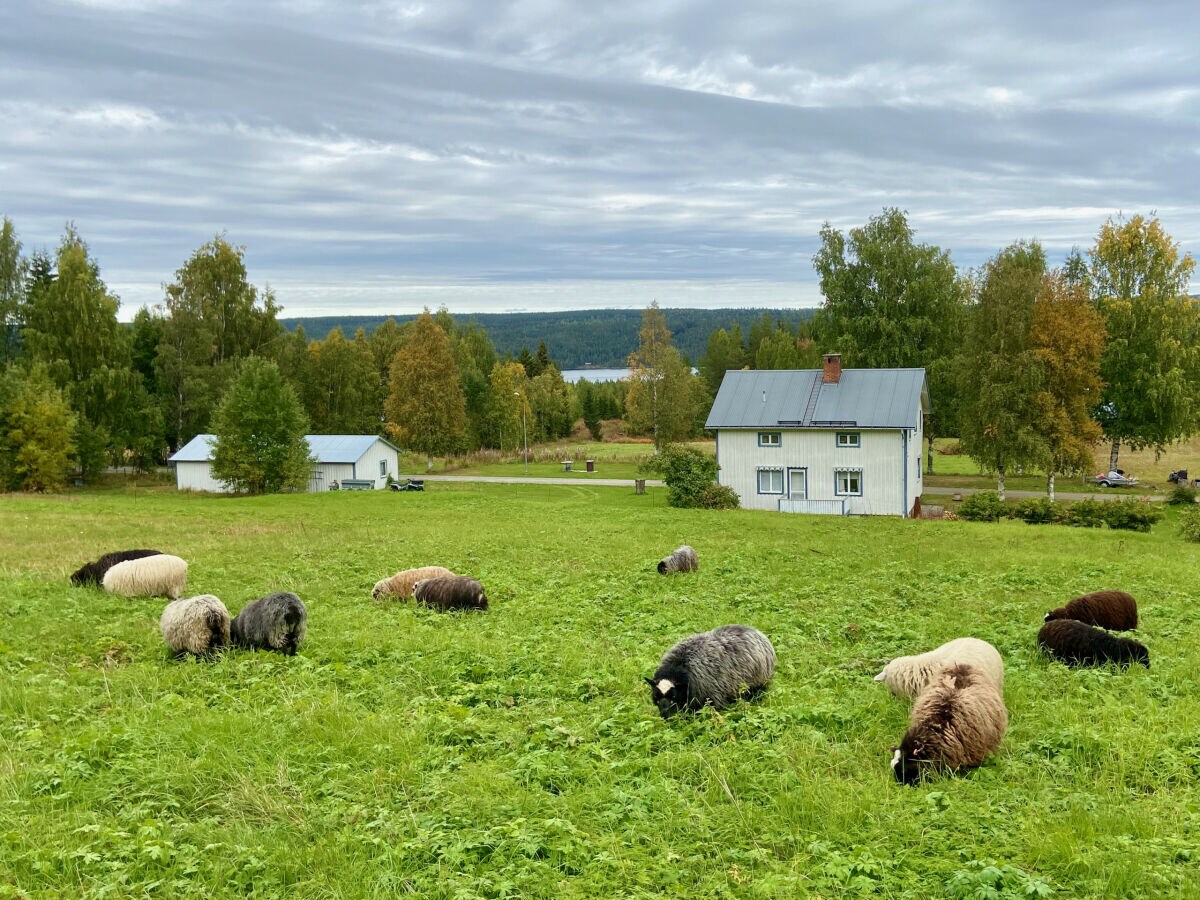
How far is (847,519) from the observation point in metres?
34.6

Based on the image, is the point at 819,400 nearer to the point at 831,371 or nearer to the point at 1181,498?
the point at 831,371

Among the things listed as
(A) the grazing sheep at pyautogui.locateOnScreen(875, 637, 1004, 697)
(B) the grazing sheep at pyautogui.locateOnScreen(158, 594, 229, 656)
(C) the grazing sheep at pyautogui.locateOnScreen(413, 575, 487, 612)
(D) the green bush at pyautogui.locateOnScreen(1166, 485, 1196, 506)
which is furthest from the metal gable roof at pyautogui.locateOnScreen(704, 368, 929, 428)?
(B) the grazing sheep at pyautogui.locateOnScreen(158, 594, 229, 656)

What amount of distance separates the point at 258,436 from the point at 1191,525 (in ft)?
155

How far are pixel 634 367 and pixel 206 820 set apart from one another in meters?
65.6

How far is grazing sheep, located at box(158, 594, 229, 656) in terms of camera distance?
36.7ft

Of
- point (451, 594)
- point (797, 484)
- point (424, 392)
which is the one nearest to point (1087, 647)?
point (451, 594)

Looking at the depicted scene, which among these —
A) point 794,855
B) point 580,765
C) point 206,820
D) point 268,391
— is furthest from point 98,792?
point 268,391

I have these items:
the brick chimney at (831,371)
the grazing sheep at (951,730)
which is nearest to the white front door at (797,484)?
the brick chimney at (831,371)

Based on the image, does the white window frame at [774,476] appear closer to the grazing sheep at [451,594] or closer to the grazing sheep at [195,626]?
the grazing sheep at [451,594]

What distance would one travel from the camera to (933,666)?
30.7 feet

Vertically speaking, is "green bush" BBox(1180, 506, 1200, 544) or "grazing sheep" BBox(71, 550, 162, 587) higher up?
"grazing sheep" BBox(71, 550, 162, 587)

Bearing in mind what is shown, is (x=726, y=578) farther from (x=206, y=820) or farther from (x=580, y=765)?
(x=206, y=820)

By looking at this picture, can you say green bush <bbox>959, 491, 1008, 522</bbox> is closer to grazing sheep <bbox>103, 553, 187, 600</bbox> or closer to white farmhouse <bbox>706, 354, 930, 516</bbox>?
white farmhouse <bbox>706, 354, 930, 516</bbox>

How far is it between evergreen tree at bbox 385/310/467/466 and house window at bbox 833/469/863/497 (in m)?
41.0
